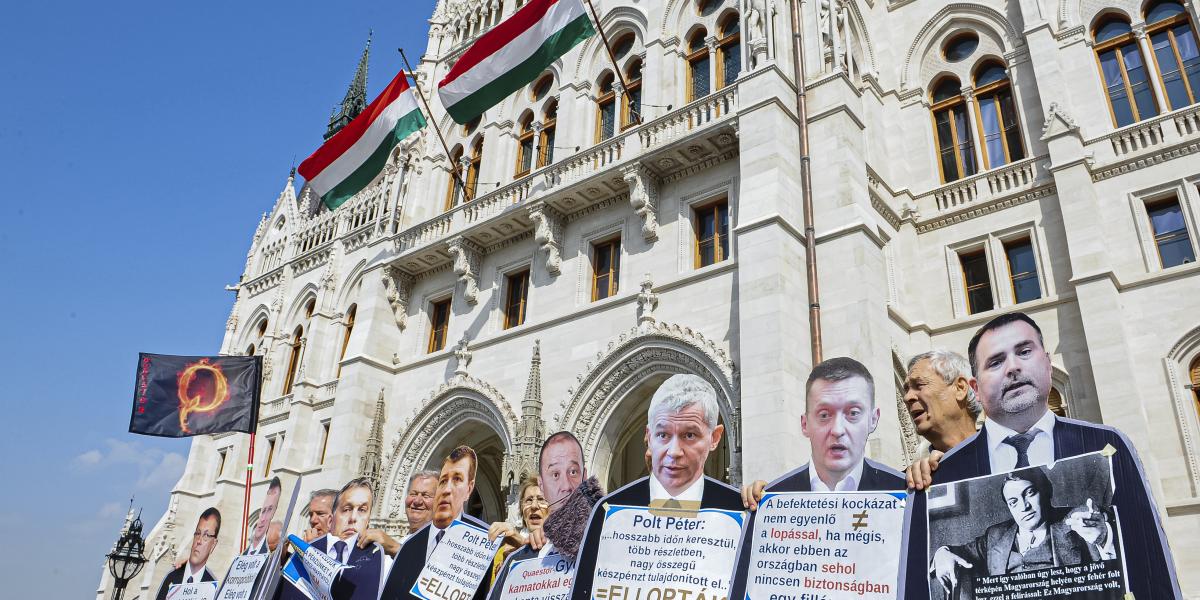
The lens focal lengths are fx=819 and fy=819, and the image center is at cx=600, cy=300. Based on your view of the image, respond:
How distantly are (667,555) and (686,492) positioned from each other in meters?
0.43

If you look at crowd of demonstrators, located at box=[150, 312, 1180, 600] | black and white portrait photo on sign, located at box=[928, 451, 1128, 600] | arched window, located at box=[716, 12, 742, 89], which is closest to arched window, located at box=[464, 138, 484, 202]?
arched window, located at box=[716, 12, 742, 89]

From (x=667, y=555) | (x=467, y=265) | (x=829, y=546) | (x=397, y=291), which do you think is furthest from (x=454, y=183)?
(x=829, y=546)

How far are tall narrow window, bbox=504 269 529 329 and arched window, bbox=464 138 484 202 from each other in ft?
12.1

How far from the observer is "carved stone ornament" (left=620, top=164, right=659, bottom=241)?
16562mm

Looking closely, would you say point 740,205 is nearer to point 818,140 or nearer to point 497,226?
point 818,140

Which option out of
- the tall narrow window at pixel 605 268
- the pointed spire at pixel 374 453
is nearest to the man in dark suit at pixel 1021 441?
the tall narrow window at pixel 605 268

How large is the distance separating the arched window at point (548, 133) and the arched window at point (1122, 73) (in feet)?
39.0

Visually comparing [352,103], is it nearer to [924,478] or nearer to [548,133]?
[548,133]

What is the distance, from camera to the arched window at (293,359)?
29422mm

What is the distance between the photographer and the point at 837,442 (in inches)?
191

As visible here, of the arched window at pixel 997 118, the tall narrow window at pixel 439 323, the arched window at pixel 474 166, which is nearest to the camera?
the arched window at pixel 997 118

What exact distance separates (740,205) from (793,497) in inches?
401

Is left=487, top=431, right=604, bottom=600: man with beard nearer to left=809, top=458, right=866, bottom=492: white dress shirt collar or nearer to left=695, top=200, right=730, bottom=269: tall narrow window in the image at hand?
left=809, top=458, right=866, bottom=492: white dress shirt collar

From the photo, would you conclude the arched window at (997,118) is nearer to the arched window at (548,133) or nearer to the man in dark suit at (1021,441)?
the arched window at (548,133)
